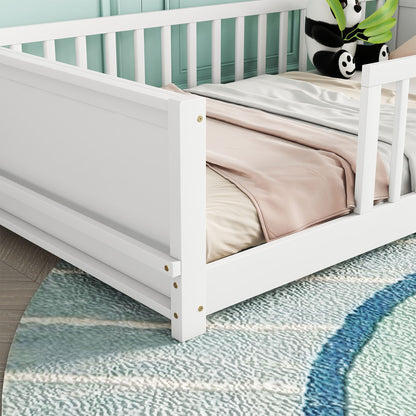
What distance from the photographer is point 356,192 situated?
1804 millimetres

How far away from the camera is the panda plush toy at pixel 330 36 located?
272cm

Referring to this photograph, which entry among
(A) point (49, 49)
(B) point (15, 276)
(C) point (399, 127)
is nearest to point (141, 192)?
(B) point (15, 276)

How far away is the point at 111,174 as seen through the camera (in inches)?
62.7

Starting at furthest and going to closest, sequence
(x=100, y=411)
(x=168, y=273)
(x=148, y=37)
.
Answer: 1. (x=148, y=37)
2. (x=168, y=273)
3. (x=100, y=411)

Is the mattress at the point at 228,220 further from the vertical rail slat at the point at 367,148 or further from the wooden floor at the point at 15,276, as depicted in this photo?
the wooden floor at the point at 15,276

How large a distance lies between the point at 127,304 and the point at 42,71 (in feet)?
1.76

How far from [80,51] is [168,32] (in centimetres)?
34

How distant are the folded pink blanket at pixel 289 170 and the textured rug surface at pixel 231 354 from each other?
0.19 meters

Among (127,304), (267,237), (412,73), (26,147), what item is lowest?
(127,304)

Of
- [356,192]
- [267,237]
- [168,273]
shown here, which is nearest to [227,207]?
[267,237]

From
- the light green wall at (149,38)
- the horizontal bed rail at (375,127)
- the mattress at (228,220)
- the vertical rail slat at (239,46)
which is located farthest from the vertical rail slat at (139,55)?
the horizontal bed rail at (375,127)

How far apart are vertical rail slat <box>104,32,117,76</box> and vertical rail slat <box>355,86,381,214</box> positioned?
986mm

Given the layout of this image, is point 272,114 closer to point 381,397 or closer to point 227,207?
point 227,207

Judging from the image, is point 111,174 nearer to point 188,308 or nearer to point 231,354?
point 188,308
